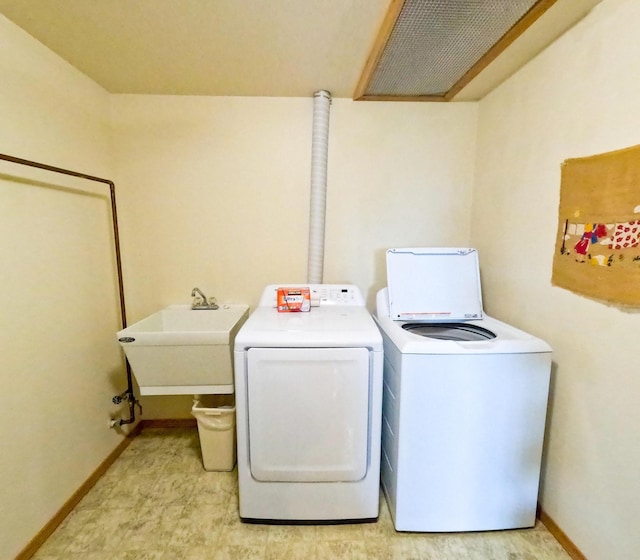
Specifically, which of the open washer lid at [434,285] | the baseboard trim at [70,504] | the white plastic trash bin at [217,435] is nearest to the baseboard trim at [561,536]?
the open washer lid at [434,285]

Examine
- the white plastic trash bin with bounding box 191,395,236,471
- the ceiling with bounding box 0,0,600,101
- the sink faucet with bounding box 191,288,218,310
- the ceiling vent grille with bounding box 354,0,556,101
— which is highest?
the ceiling with bounding box 0,0,600,101

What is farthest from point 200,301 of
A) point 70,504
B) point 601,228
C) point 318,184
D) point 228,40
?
point 601,228

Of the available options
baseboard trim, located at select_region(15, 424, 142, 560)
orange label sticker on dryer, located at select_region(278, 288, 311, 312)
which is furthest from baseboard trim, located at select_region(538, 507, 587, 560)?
baseboard trim, located at select_region(15, 424, 142, 560)

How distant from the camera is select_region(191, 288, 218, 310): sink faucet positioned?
2.14m

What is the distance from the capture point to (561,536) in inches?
56.2

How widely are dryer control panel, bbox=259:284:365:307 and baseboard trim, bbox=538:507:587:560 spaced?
1368 millimetres

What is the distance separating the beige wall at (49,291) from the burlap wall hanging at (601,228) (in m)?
2.40

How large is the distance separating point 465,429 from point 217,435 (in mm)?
1366

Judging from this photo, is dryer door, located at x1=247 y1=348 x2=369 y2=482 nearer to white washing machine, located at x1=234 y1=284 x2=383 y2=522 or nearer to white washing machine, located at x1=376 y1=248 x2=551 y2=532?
white washing machine, located at x1=234 y1=284 x2=383 y2=522

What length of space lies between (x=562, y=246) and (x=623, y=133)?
461mm

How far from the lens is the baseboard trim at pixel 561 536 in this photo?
1347 millimetres

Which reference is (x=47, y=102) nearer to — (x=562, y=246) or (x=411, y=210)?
(x=411, y=210)

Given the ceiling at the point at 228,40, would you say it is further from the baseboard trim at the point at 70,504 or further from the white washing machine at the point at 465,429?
the baseboard trim at the point at 70,504

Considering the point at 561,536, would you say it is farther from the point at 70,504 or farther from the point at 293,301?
the point at 70,504
